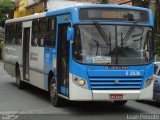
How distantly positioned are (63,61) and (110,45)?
1680 mm

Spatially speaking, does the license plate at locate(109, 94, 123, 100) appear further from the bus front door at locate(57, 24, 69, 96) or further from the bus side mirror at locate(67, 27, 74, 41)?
the bus side mirror at locate(67, 27, 74, 41)

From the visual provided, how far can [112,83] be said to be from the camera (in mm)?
12500

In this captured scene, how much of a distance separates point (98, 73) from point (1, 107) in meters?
3.40

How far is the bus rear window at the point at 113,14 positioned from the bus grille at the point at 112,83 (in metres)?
1.64

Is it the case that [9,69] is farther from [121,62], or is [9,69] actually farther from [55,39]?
[121,62]

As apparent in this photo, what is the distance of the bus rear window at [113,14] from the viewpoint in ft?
41.8

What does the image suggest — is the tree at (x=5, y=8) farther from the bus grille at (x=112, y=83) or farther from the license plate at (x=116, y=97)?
the license plate at (x=116, y=97)

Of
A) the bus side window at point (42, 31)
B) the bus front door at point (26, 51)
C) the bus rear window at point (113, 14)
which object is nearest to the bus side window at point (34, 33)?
the bus side window at point (42, 31)

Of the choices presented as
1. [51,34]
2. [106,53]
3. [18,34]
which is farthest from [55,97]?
[18,34]

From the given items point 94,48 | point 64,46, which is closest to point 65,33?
point 64,46

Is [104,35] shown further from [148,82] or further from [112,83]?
[148,82]

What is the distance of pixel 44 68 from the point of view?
1555 cm

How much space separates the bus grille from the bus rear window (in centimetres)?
164

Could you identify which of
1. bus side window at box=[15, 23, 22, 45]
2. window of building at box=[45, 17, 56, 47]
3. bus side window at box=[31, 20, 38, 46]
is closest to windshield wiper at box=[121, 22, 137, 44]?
window of building at box=[45, 17, 56, 47]
